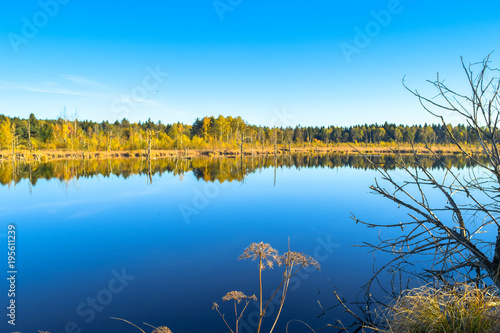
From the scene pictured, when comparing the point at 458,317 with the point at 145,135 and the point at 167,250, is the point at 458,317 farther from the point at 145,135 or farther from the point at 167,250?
the point at 145,135

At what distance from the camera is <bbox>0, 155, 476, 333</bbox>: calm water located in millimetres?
6914

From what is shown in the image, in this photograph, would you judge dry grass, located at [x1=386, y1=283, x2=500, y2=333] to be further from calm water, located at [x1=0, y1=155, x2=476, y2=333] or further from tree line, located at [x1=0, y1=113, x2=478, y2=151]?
tree line, located at [x1=0, y1=113, x2=478, y2=151]

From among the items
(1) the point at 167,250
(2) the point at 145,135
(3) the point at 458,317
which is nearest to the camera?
(3) the point at 458,317

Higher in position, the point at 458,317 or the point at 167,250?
the point at 458,317

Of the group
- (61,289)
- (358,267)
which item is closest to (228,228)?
(358,267)

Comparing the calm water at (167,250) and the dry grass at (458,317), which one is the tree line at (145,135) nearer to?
the calm water at (167,250)

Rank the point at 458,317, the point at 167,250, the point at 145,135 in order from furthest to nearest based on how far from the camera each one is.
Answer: the point at 145,135
the point at 167,250
the point at 458,317

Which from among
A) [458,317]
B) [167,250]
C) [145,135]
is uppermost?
[145,135]

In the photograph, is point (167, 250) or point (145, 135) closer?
point (167, 250)

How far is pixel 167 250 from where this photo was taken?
11039 millimetres

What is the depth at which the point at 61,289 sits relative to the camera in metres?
8.05

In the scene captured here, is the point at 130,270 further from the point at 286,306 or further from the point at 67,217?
the point at 67,217

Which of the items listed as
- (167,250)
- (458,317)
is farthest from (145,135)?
(458,317)

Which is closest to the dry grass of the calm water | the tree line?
the calm water
